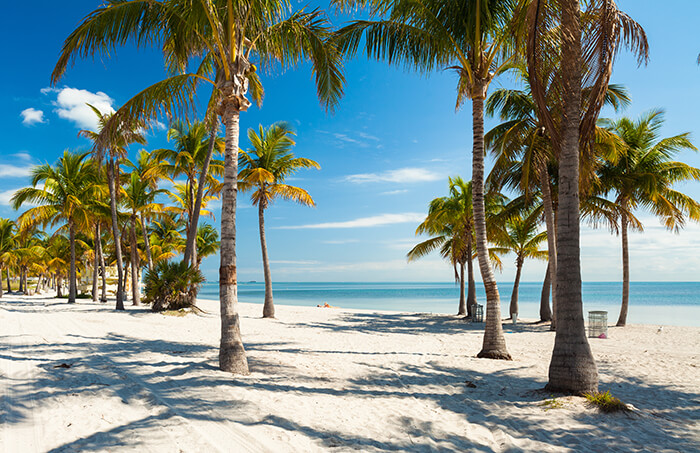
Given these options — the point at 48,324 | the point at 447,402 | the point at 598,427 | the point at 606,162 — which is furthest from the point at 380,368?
the point at 606,162

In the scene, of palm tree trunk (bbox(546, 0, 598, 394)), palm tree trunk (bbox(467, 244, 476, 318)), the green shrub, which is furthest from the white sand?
palm tree trunk (bbox(467, 244, 476, 318))

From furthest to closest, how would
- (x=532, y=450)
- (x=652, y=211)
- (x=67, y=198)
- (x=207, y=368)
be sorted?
(x=67, y=198), (x=652, y=211), (x=207, y=368), (x=532, y=450)

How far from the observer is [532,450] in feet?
12.6

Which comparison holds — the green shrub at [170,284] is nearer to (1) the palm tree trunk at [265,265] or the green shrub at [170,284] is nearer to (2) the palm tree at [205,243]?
(1) the palm tree trunk at [265,265]

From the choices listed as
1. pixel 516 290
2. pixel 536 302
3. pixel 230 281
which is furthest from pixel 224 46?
pixel 536 302

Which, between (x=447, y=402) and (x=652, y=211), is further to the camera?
(x=652, y=211)

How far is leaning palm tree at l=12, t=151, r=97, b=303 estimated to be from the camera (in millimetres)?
19531

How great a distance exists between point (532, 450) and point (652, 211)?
16.4m

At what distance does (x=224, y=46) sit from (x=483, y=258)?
22.1ft

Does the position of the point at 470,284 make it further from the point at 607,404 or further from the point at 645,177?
the point at 607,404

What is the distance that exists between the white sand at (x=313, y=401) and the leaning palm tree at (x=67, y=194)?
40.8 feet

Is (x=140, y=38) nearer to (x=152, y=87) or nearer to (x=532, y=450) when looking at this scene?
(x=152, y=87)

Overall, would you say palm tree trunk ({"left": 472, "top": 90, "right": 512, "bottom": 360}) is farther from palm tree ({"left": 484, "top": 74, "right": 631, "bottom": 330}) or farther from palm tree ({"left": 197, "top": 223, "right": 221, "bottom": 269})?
palm tree ({"left": 197, "top": 223, "right": 221, "bottom": 269})

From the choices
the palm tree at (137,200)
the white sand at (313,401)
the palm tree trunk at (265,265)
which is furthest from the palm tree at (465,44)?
the palm tree at (137,200)
